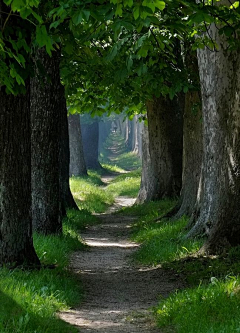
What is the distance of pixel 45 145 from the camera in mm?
12047

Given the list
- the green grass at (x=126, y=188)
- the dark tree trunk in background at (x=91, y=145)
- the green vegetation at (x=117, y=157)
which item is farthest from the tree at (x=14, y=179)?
the green vegetation at (x=117, y=157)

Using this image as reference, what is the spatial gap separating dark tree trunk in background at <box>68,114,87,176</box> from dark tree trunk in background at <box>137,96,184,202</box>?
1384 cm

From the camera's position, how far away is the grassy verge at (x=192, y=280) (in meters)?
6.04

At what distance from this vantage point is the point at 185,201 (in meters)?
14.2

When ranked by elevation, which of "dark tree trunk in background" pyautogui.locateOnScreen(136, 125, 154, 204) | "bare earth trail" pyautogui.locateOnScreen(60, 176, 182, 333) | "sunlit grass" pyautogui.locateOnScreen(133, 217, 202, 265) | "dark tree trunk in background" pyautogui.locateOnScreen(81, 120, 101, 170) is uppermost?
"dark tree trunk in background" pyautogui.locateOnScreen(81, 120, 101, 170)

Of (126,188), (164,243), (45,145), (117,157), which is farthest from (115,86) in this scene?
(117,157)

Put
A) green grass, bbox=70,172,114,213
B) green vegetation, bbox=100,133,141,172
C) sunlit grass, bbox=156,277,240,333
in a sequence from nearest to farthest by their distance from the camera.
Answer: sunlit grass, bbox=156,277,240,333 < green grass, bbox=70,172,114,213 < green vegetation, bbox=100,133,141,172

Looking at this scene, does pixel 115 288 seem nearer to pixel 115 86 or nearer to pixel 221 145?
pixel 221 145

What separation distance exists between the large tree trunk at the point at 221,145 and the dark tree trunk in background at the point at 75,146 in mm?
22567

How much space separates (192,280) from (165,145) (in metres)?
10.2

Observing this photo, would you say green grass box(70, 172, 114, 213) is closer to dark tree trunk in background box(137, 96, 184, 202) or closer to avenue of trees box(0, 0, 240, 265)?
dark tree trunk in background box(137, 96, 184, 202)

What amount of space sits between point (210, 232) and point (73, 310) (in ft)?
10.8

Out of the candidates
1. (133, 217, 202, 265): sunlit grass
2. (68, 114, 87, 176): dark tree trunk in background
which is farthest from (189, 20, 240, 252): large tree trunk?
(68, 114, 87, 176): dark tree trunk in background

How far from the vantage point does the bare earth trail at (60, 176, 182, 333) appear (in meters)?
Answer: 6.85
